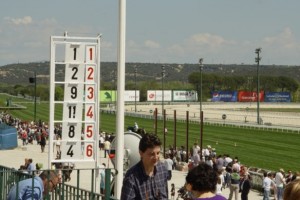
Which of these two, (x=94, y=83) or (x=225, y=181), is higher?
(x=94, y=83)

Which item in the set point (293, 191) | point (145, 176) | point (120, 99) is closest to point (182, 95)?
point (120, 99)

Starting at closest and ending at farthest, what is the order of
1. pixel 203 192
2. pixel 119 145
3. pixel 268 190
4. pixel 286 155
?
pixel 203 192 → pixel 119 145 → pixel 268 190 → pixel 286 155

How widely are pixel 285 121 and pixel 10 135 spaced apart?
4066 centimetres

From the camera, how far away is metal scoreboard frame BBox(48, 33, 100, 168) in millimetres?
13312

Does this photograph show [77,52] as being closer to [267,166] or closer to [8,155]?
[267,166]

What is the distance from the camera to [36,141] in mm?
56281

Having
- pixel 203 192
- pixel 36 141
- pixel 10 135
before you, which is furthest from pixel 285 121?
pixel 203 192

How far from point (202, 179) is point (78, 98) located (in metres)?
8.08

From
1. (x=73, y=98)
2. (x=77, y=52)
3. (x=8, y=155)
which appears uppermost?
(x=77, y=52)

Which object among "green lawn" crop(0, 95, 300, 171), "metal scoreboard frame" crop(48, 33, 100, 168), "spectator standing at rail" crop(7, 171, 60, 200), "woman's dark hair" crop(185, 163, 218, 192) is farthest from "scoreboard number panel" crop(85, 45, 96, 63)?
"green lawn" crop(0, 95, 300, 171)

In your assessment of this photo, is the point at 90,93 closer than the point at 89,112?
No

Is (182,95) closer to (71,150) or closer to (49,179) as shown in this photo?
(71,150)

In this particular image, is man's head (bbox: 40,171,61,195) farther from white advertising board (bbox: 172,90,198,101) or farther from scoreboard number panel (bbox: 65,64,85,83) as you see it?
white advertising board (bbox: 172,90,198,101)

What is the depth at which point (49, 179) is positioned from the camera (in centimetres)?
854
